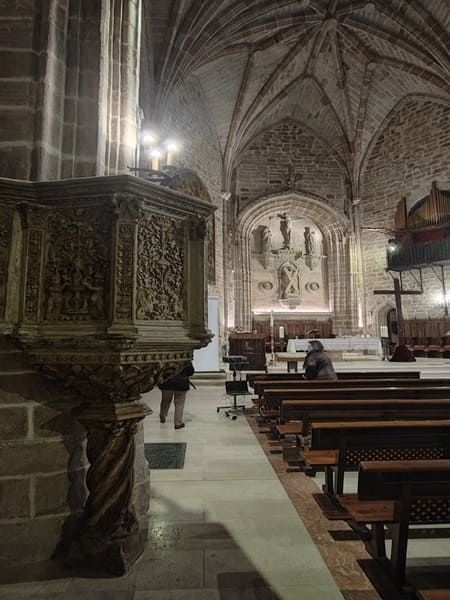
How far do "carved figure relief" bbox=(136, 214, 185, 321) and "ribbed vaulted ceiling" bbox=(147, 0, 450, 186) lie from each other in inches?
420

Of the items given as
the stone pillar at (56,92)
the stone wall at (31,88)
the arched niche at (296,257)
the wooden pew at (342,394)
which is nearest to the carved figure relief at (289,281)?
the arched niche at (296,257)

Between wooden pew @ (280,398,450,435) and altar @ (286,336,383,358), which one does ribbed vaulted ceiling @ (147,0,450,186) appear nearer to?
altar @ (286,336,383,358)

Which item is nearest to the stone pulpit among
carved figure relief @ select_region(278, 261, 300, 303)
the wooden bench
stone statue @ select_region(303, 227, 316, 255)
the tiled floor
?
the tiled floor

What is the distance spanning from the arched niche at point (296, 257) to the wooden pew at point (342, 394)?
504 inches

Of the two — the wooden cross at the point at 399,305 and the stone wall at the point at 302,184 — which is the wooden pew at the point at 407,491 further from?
the stone wall at the point at 302,184

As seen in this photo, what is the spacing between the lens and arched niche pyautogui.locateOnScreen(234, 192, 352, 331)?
17.9 metres

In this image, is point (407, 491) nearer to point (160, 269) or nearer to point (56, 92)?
point (160, 269)

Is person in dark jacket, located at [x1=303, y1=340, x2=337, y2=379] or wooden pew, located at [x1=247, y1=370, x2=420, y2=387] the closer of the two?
→ person in dark jacket, located at [x1=303, y1=340, x2=337, y2=379]

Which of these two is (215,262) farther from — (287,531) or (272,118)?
(287,531)

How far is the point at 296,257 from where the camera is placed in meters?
18.5

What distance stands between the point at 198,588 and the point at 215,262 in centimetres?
1341

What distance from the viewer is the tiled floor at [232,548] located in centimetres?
189

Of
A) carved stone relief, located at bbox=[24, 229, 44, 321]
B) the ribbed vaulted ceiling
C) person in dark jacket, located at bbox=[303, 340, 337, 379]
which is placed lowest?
person in dark jacket, located at bbox=[303, 340, 337, 379]

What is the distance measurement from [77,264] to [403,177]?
18.5 metres
